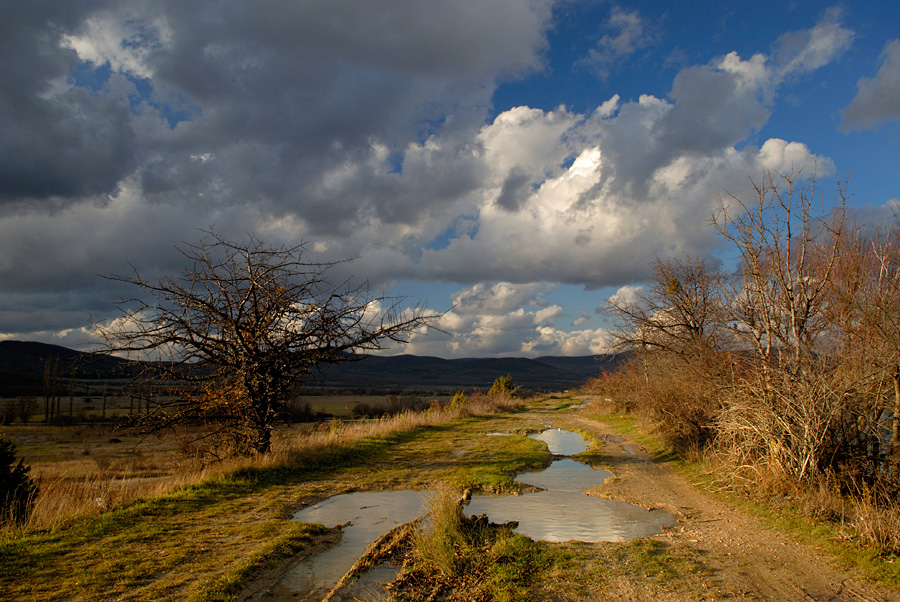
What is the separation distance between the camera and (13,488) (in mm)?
8141

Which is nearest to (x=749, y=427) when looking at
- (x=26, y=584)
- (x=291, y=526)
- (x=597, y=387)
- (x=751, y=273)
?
(x=751, y=273)

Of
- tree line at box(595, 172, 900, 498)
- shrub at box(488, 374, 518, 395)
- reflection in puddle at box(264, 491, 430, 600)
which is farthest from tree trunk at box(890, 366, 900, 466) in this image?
shrub at box(488, 374, 518, 395)

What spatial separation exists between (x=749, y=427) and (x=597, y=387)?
30517mm

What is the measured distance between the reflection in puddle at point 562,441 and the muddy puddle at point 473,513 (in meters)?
4.99

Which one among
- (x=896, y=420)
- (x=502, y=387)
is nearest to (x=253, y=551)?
(x=896, y=420)

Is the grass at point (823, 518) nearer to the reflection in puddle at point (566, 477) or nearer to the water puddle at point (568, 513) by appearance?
the water puddle at point (568, 513)

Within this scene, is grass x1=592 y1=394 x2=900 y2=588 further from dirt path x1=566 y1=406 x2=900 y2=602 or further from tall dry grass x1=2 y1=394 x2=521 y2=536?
tall dry grass x1=2 y1=394 x2=521 y2=536

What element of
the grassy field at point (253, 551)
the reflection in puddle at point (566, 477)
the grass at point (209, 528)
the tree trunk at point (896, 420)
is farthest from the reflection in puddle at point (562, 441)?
the tree trunk at point (896, 420)

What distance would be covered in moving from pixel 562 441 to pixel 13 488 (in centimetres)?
1582

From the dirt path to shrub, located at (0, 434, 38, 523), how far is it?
8570mm

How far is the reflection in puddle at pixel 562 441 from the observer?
53.0 feet

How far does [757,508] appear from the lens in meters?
8.01

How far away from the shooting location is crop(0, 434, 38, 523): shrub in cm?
764

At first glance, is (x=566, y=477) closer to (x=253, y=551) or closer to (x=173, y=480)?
(x=253, y=551)
